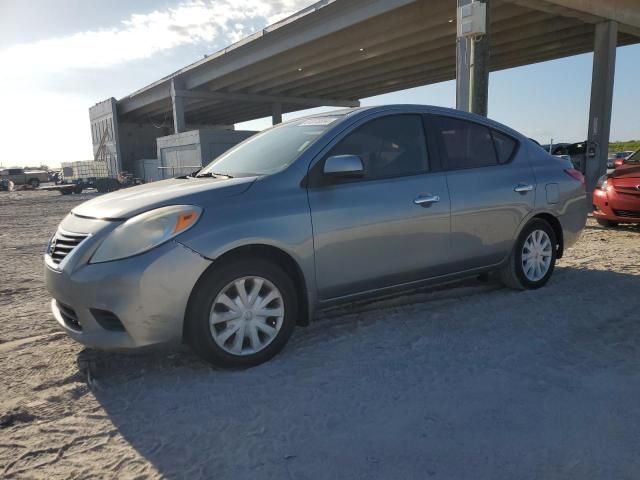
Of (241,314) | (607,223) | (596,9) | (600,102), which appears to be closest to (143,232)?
(241,314)

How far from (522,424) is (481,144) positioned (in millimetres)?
2630

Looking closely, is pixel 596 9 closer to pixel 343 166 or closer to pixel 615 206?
pixel 615 206

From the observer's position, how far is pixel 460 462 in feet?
7.30

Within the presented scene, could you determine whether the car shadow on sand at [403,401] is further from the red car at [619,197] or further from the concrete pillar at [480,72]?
the concrete pillar at [480,72]

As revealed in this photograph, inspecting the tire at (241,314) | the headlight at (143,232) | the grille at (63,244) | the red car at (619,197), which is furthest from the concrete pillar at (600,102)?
the grille at (63,244)

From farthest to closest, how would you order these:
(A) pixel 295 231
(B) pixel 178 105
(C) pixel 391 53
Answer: (B) pixel 178 105
(C) pixel 391 53
(A) pixel 295 231

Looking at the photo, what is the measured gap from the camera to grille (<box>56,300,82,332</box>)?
10.0ft

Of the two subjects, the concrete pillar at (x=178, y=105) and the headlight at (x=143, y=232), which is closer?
the headlight at (x=143, y=232)

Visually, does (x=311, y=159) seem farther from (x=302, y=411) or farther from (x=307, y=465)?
(x=307, y=465)

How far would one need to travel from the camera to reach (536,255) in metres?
4.76

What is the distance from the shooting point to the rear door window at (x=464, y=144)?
13.6 feet

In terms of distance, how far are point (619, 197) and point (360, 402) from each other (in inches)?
274

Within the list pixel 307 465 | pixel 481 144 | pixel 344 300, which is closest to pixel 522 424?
pixel 307 465

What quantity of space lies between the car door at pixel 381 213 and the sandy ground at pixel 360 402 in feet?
1.59
